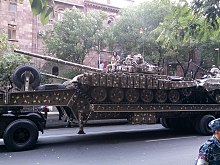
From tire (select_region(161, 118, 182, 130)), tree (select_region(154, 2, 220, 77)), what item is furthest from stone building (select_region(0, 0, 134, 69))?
tree (select_region(154, 2, 220, 77))

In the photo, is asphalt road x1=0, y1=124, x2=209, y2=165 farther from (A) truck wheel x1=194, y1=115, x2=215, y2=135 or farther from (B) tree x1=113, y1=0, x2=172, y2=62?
(B) tree x1=113, y1=0, x2=172, y2=62

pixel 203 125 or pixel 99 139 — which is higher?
pixel 203 125

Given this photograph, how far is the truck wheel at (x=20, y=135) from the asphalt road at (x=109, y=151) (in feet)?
0.85

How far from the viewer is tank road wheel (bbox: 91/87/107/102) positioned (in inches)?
431

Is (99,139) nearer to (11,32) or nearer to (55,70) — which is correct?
(55,70)

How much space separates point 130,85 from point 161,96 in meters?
1.83

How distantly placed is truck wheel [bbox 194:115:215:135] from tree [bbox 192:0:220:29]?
358 inches

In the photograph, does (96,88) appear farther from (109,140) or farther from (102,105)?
(109,140)

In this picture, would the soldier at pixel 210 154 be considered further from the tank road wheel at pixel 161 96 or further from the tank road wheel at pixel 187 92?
the tank road wheel at pixel 187 92

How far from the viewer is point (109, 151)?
905cm

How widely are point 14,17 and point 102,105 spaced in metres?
20.0

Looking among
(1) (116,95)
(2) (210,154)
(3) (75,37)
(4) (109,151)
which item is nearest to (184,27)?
(2) (210,154)

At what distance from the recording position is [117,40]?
81.2 feet

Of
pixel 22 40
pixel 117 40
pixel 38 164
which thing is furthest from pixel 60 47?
pixel 38 164
